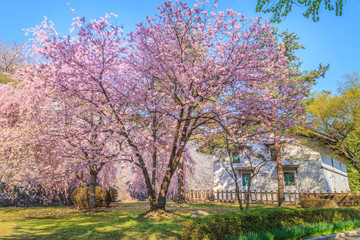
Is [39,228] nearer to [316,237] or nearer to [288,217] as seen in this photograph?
[288,217]

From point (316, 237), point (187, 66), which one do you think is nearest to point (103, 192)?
point (187, 66)

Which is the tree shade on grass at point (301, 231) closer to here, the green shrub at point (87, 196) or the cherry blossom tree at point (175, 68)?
the cherry blossom tree at point (175, 68)

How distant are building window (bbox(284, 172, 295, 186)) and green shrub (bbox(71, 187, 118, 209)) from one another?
19090 mm

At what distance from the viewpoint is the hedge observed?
6719 mm

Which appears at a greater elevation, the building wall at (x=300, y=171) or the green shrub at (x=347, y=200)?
the building wall at (x=300, y=171)

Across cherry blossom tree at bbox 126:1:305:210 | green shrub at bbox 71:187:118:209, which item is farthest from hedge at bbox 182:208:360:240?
green shrub at bbox 71:187:118:209

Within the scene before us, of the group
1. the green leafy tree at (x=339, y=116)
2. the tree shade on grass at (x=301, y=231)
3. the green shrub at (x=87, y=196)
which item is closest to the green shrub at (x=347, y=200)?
the green leafy tree at (x=339, y=116)

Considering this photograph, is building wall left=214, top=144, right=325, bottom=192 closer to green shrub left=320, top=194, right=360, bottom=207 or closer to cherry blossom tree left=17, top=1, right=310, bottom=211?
green shrub left=320, top=194, right=360, bottom=207

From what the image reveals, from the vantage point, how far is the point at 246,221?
7.92 metres

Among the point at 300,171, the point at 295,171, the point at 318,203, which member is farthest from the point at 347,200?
the point at 295,171

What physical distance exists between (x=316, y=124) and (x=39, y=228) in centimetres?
2259

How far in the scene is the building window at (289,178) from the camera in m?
27.6

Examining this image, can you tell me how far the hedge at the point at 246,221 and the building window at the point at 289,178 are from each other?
1730 centimetres

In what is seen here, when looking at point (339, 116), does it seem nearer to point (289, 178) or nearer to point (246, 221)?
point (289, 178)
